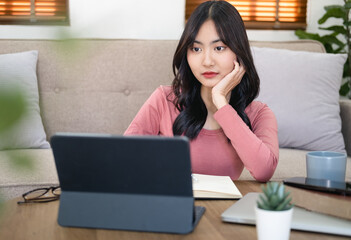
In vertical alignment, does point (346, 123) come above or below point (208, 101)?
below

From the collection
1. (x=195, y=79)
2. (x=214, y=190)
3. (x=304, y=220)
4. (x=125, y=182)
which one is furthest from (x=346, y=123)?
(x=125, y=182)

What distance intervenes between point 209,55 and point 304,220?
678mm

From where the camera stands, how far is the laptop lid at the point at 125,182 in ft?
2.47

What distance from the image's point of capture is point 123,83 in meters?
2.37

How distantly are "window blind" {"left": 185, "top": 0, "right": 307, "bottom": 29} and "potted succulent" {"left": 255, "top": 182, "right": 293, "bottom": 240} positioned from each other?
2.47 metres

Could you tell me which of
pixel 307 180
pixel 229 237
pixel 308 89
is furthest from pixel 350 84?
pixel 229 237

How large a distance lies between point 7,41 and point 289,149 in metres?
1.41

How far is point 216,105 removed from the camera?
145 centimetres

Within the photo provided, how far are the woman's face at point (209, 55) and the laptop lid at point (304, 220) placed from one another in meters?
0.57

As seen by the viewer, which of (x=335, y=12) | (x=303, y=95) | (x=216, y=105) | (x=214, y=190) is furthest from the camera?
(x=335, y=12)

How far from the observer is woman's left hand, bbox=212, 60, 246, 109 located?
4.78ft

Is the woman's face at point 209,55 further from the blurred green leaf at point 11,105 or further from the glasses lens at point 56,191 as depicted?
the blurred green leaf at point 11,105

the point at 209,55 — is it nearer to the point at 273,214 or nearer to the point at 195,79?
the point at 195,79

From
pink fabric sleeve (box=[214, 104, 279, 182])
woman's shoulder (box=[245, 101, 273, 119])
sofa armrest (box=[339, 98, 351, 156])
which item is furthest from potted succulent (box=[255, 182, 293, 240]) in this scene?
sofa armrest (box=[339, 98, 351, 156])
